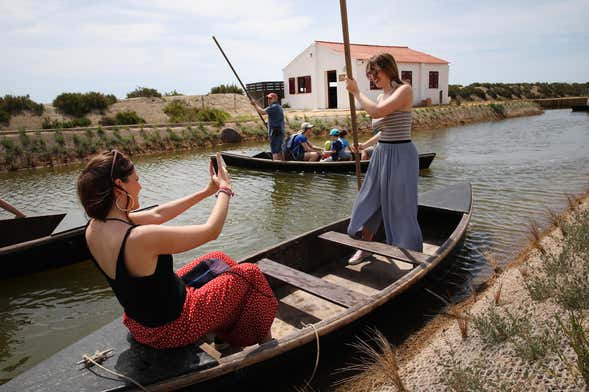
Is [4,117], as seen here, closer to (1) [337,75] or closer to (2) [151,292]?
(1) [337,75]

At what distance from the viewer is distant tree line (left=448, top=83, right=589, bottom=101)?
44031 millimetres

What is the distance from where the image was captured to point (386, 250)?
421 cm

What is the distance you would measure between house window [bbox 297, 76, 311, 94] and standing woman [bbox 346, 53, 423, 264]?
26.2m

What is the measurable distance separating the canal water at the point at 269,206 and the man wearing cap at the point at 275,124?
771 millimetres

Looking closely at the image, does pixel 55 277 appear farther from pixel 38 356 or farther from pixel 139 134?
pixel 139 134

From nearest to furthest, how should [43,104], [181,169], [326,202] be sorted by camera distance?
[326,202] < [181,169] < [43,104]

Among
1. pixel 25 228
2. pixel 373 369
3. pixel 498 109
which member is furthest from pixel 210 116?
pixel 373 369

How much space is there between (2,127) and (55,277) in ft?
65.5

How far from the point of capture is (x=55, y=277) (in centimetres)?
550

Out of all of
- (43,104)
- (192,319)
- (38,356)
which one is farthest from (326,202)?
(43,104)

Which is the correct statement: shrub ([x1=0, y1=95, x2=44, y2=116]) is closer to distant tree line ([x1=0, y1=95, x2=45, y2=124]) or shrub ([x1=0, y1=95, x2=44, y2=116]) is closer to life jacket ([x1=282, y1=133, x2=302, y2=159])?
distant tree line ([x1=0, y1=95, x2=45, y2=124])

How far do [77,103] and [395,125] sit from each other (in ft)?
83.8

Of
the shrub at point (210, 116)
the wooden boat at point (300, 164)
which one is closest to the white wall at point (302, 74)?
the shrub at point (210, 116)

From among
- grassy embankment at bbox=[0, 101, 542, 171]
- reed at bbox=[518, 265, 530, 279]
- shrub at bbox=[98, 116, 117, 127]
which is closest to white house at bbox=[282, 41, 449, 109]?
grassy embankment at bbox=[0, 101, 542, 171]
